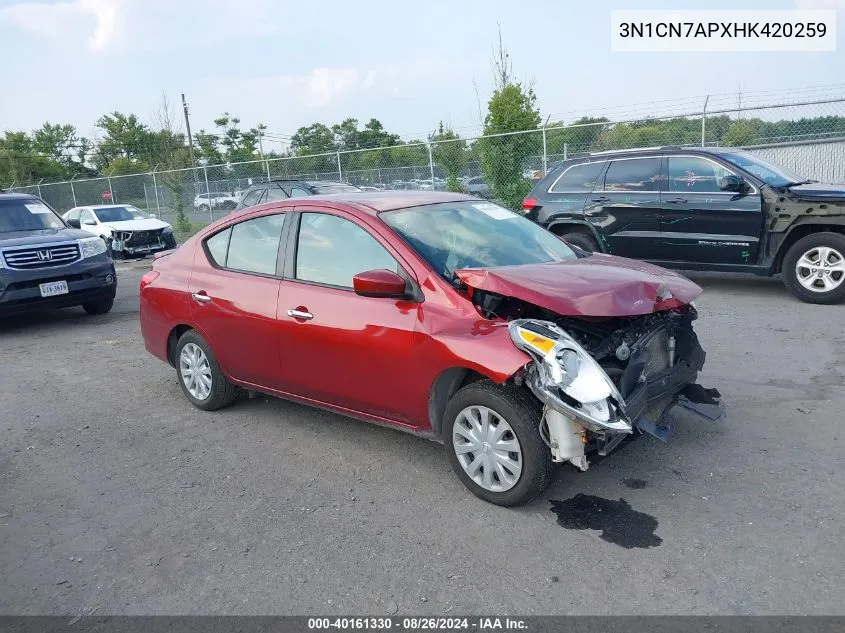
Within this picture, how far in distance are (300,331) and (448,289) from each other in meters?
1.14

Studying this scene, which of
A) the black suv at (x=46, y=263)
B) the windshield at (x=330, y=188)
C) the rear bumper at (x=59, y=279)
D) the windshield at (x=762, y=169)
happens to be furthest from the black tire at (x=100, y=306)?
the windshield at (x=762, y=169)

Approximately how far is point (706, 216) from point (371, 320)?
5929mm

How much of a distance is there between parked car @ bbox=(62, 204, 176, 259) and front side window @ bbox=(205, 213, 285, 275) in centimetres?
1266

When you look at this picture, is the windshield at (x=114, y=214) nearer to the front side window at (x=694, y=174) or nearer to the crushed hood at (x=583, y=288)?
the front side window at (x=694, y=174)

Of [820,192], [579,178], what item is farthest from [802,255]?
[579,178]

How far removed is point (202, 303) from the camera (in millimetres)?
5285

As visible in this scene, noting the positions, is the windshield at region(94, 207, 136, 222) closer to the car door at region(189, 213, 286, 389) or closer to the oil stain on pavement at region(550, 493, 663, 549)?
the car door at region(189, 213, 286, 389)

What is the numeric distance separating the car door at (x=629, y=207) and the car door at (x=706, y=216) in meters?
0.15

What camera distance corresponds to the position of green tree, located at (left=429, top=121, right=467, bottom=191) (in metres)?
16.3

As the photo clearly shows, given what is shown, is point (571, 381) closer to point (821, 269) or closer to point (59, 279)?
point (821, 269)

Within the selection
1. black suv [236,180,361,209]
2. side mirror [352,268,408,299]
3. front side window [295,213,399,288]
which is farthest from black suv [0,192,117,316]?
side mirror [352,268,408,299]

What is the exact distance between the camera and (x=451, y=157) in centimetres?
1652

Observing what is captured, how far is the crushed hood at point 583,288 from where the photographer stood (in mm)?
3699

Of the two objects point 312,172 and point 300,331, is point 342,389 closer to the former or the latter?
point 300,331
